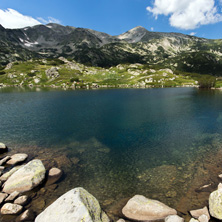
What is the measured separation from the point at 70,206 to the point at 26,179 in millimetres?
10357

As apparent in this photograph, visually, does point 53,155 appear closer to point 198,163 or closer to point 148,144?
point 148,144

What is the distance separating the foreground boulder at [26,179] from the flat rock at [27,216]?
4.19 metres

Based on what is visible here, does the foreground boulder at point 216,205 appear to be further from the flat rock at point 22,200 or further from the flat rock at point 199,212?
the flat rock at point 22,200

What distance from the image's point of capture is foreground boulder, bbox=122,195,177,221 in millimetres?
15885

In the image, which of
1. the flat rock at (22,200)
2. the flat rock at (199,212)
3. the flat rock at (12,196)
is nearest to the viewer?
the flat rock at (199,212)

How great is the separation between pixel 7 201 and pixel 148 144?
1069 inches

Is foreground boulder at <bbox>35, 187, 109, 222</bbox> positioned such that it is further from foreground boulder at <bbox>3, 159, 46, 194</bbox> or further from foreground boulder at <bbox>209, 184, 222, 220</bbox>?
foreground boulder at <bbox>209, 184, 222, 220</bbox>

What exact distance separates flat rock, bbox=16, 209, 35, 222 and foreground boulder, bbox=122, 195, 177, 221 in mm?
9892

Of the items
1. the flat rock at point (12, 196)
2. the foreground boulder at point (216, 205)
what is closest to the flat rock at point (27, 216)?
the flat rock at point (12, 196)

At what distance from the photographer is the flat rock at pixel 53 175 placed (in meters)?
22.1

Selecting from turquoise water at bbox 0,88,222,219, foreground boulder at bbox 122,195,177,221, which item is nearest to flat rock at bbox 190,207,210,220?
foreground boulder at bbox 122,195,177,221

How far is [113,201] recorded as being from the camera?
18578 mm

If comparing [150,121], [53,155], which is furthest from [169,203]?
[150,121]

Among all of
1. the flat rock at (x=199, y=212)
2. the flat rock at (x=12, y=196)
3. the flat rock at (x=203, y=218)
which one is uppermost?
the flat rock at (x=12, y=196)
